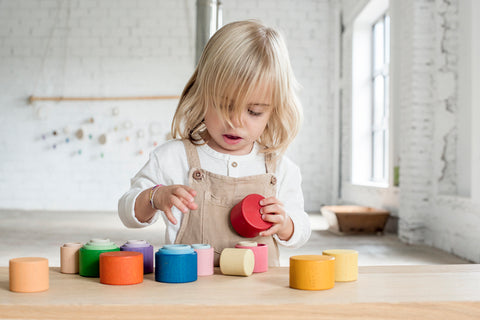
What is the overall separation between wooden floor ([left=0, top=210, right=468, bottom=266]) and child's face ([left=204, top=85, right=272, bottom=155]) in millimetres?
1981

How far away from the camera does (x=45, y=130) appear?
709cm

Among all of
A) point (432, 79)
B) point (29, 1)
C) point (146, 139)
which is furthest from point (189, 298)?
point (29, 1)

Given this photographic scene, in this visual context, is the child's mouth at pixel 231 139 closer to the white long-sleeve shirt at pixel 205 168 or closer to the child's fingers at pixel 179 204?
the white long-sleeve shirt at pixel 205 168

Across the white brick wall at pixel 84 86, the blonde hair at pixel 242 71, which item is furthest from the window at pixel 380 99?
the blonde hair at pixel 242 71

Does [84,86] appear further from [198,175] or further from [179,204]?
[179,204]

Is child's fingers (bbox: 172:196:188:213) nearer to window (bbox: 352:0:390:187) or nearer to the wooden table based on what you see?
the wooden table

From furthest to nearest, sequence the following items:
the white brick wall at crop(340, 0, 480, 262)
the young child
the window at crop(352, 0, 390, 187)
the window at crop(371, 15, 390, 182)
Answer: the window at crop(352, 0, 390, 187) → the window at crop(371, 15, 390, 182) → the white brick wall at crop(340, 0, 480, 262) → the young child

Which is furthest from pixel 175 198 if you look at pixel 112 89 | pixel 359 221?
pixel 112 89

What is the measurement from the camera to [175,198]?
0.92 meters

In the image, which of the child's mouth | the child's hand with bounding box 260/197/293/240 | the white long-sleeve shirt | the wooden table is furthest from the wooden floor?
the wooden table

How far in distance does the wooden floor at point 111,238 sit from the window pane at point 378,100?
1.32m

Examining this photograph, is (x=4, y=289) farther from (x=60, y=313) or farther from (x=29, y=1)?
(x=29, y=1)

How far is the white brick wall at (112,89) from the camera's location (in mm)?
7020

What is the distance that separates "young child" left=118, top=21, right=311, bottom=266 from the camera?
1060 mm
